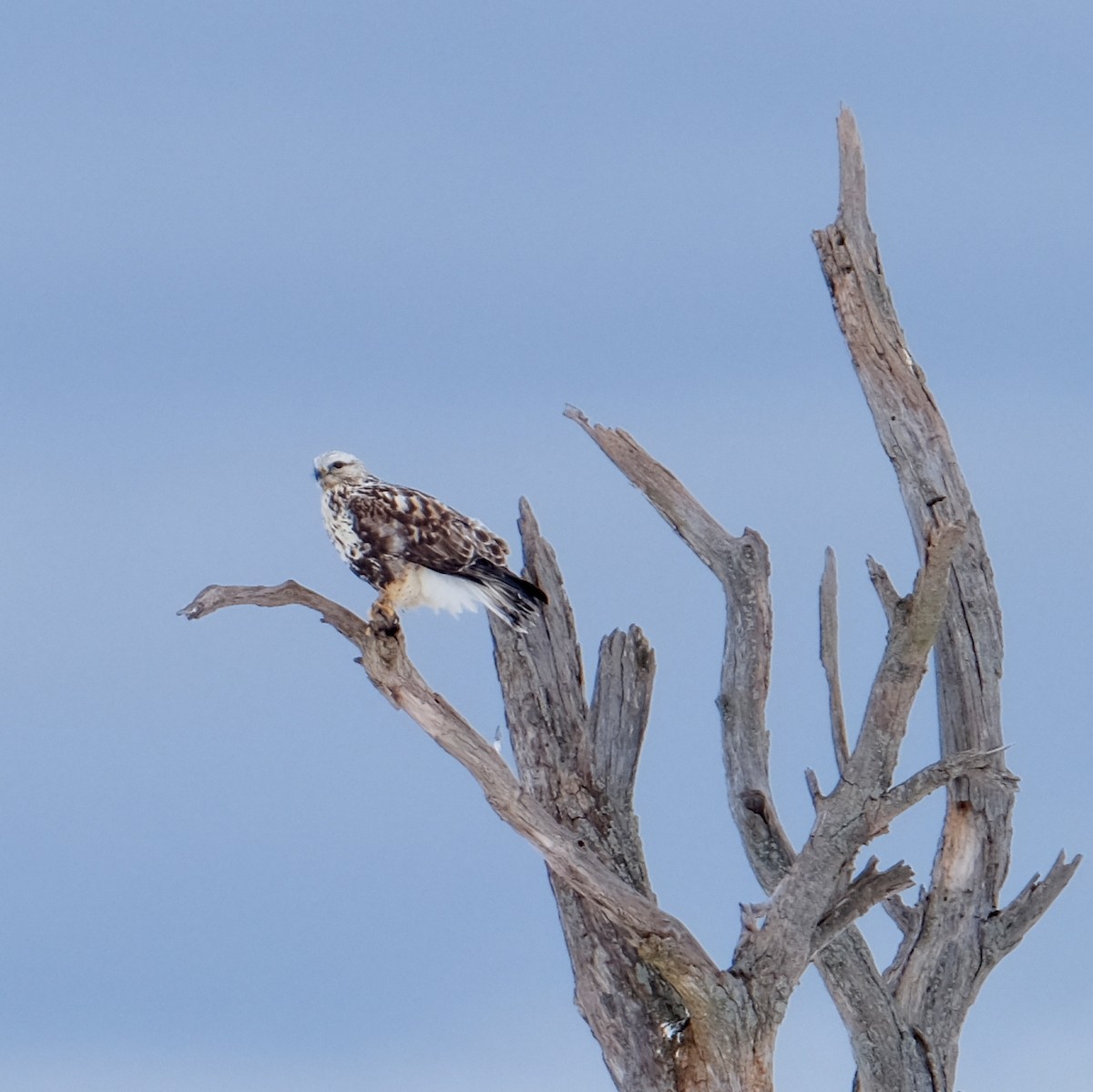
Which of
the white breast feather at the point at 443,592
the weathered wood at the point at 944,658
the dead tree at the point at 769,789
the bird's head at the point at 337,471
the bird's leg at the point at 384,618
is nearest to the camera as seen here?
the bird's leg at the point at 384,618

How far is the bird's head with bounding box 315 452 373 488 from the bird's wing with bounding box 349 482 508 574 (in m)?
0.22

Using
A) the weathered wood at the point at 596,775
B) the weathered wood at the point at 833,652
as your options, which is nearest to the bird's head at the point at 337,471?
the weathered wood at the point at 596,775

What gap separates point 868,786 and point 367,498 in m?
2.79

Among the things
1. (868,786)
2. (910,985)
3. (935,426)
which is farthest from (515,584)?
(910,985)

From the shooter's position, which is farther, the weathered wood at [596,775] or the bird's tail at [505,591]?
the weathered wood at [596,775]

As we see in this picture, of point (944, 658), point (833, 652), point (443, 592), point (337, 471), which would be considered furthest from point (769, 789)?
point (337, 471)

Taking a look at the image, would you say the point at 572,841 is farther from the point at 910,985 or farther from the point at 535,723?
the point at 910,985

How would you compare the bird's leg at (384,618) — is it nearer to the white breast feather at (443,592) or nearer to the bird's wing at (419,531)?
the white breast feather at (443,592)

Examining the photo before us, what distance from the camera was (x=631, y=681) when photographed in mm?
8602

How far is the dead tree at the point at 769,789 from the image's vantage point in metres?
7.80

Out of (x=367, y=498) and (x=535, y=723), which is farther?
(x=535, y=723)

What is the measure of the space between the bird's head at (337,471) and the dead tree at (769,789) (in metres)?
0.74

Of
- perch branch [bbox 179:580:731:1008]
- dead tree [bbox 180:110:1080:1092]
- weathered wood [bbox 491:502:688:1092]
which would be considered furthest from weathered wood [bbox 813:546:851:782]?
perch branch [bbox 179:580:731:1008]

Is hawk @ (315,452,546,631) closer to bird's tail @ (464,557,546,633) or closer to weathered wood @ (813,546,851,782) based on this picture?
bird's tail @ (464,557,546,633)
